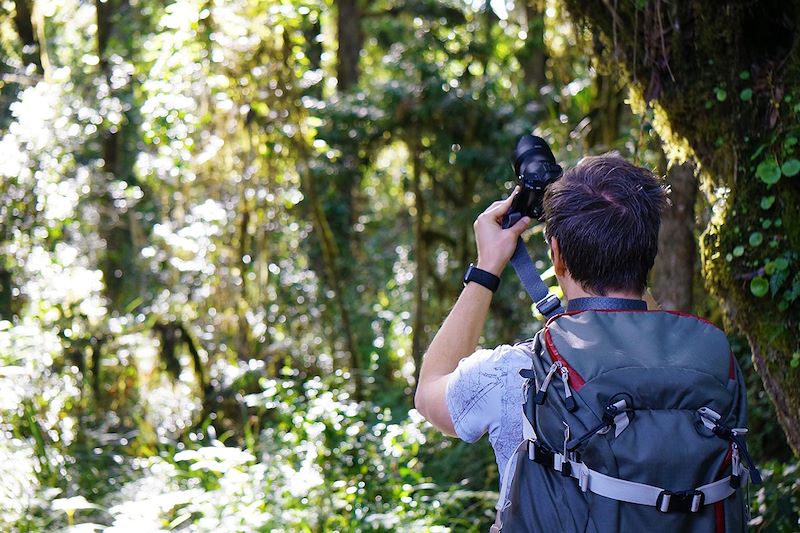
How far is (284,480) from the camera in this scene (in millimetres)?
Result: 4809

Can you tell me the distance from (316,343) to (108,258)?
3.55 meters

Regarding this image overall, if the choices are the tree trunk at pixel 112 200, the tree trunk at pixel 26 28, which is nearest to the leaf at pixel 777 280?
the tree trunk at pixel 112 200

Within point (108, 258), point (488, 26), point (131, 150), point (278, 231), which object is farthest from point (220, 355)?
point (131, 150)

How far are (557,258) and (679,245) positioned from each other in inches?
119

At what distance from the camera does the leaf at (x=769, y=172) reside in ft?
8.92

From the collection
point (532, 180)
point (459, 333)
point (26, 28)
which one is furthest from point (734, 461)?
point (26, 28)

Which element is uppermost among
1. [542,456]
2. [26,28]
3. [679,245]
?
[26,28]

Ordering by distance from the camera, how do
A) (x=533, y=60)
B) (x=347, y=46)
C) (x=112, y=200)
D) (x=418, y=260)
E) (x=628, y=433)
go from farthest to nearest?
(x=533, y=60), (x=347, y=46), (x=112, y=200), (x=418, y=260), (x=628, y=433)

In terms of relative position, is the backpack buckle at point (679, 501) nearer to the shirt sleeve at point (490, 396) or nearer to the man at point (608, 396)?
the man at point (608, 396)

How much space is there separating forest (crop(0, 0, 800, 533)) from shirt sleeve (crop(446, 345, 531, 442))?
4.14 feet

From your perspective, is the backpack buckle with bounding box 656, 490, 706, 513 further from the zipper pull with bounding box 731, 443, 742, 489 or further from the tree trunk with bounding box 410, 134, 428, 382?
the tree trunk with bounding box 410, 134, 428, 382

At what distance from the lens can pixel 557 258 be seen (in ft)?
6.25

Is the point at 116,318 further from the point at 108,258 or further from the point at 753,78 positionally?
the point at 753,78

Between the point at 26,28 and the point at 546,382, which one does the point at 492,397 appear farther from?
the point at 26,28
